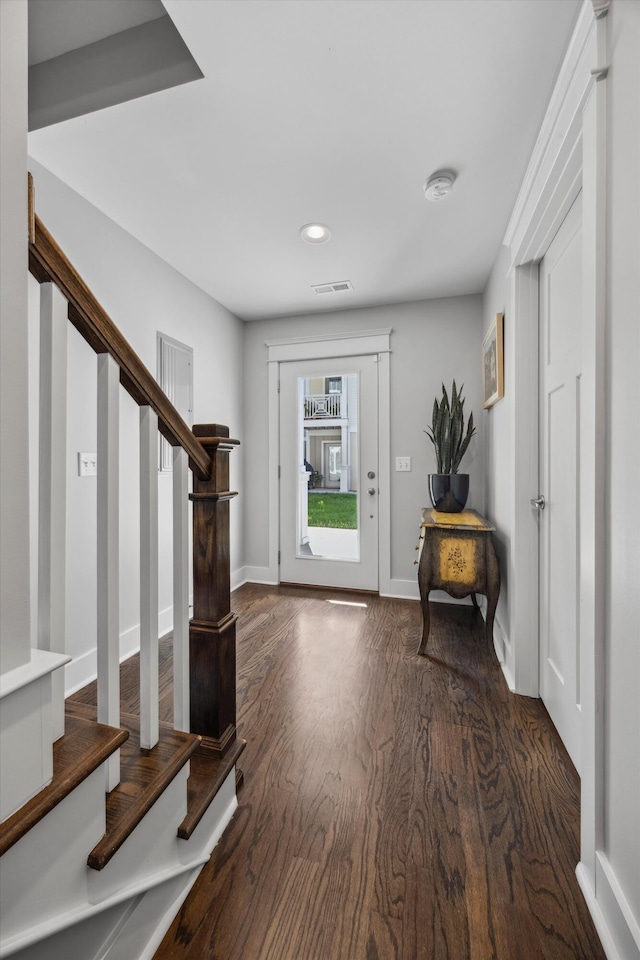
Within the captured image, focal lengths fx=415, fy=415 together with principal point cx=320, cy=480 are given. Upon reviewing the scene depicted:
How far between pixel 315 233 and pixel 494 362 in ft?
4.09

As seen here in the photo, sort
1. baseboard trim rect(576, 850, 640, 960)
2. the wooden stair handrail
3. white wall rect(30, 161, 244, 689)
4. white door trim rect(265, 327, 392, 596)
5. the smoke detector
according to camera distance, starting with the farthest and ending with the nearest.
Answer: white door trim rect(265, 327, 392, 596) → white wall rect(30, 161, 244, 689) → the smoke detector → baseboard trim rect(576, 850, 640, 960) → the wooden stair handrail

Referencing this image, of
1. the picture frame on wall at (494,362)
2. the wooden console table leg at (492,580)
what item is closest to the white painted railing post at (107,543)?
the wooden console table leg at (492,580)

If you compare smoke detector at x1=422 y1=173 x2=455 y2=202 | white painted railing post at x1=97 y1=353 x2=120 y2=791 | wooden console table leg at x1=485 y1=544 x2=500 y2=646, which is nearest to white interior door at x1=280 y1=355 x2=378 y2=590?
wooden console table leg at x1=485 y1=544 x2=500 y2=646

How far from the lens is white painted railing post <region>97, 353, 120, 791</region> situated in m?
0.84

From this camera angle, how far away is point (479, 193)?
196 cm

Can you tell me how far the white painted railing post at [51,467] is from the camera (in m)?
0.73

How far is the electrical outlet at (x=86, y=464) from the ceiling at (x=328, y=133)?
1256 mm

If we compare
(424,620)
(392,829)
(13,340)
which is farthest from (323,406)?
(13,340)

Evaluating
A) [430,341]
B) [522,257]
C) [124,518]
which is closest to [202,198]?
[522,257]

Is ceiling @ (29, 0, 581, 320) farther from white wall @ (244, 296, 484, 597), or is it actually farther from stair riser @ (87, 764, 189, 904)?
stair riser @ (87, 764, 189, 904)

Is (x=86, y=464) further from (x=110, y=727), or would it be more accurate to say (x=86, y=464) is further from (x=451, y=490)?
(x=451, y=490)

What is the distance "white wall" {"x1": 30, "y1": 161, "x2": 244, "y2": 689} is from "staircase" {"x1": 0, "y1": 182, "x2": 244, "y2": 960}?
45.3 inches

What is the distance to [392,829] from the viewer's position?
1.23m

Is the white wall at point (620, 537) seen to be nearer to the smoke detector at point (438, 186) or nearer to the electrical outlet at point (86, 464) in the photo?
the smoke detector at point (438, 186)
